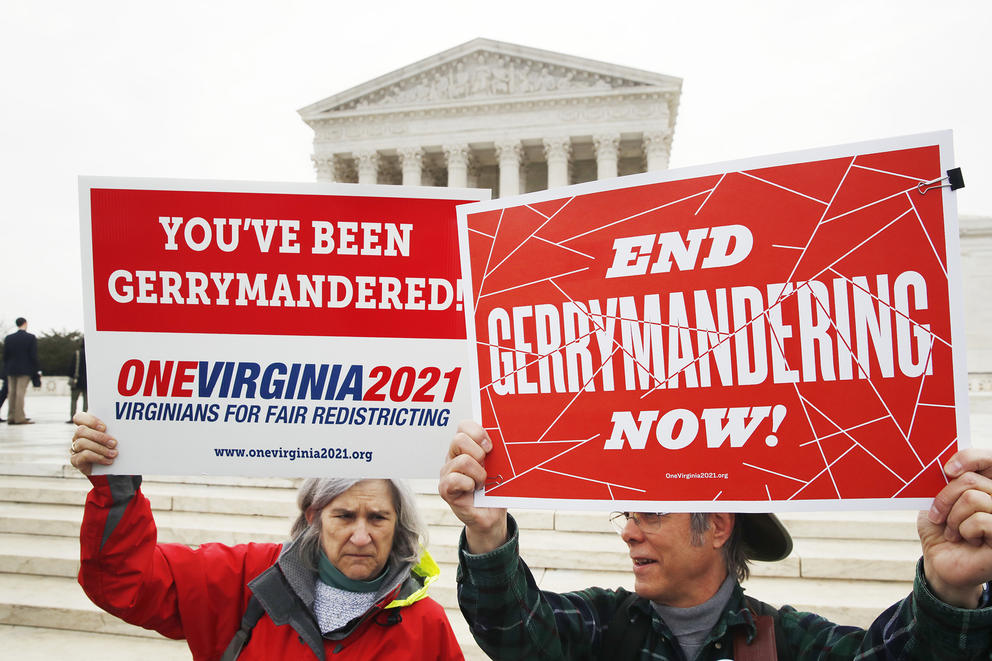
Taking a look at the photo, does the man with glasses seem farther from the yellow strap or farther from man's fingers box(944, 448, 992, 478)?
the yellow strap

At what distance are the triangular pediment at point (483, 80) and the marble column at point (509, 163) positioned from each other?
2.69 m

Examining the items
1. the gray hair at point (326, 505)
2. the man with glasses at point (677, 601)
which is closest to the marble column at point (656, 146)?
the gray hair at point (326, 505)

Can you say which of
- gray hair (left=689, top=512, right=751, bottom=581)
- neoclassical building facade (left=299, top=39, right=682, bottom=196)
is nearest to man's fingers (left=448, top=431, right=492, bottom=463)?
gray hair (left=689, top=512, right=751, bottom=581)

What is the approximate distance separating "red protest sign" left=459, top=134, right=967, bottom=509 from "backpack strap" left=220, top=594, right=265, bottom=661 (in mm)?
1010

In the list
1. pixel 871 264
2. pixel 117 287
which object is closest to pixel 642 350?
pixel 871 264

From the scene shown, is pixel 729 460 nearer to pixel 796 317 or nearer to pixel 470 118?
pixel 796 317

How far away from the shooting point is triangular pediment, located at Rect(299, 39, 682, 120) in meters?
36.9

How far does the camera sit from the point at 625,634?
1.94 meters

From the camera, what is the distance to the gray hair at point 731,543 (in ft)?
6.28

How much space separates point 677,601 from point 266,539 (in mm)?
4839

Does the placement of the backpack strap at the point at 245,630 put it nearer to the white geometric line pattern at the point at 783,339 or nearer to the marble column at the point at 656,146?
the white geometric line pattern at the point at 783,339

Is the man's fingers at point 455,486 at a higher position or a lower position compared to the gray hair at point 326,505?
higher

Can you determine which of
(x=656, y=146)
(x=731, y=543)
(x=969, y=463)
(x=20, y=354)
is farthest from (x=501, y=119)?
(x=969, y=463)

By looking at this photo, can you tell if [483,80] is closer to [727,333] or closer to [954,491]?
[727,333]
